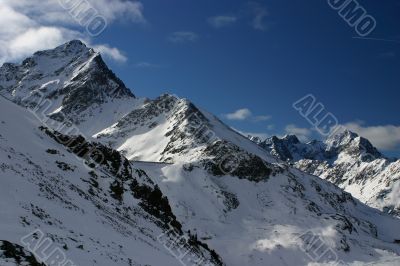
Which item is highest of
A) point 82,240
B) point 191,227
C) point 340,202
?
point 340,202

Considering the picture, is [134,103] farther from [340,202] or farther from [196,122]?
[340,202]

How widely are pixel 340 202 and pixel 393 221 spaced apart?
3438 centimetres

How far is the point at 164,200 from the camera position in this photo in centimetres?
6550

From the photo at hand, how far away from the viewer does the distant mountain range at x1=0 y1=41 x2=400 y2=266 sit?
29469 mm

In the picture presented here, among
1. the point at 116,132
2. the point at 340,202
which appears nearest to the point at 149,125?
the point at 116,132

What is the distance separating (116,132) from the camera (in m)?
170
